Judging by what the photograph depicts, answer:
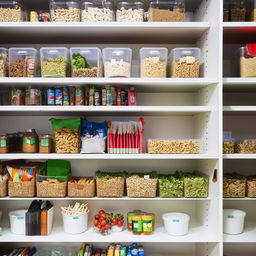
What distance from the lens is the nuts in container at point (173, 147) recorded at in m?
1.92

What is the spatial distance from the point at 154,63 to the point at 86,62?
494mm

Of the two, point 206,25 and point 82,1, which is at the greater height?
point 82,1

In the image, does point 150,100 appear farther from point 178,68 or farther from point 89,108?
point 89,108

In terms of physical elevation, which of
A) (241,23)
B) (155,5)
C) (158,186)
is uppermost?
(155,5)

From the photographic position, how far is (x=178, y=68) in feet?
6.26

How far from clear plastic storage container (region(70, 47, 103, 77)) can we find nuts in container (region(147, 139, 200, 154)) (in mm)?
654

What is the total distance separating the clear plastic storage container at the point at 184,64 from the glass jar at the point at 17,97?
1125 millimetres

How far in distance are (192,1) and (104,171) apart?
61.0 inches

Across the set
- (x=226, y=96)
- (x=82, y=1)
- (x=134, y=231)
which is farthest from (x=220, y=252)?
(x=82, y=1)

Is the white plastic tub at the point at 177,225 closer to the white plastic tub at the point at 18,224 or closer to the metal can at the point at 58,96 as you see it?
the white plastic tub at the point at 18,224

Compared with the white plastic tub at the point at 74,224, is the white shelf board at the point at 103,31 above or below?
above

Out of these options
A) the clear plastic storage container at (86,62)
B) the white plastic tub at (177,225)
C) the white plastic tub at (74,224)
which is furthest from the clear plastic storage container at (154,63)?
the white plastic tub at (74,224)

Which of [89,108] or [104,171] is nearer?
[89,108]

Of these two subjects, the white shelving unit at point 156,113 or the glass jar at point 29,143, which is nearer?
the white shelving unit at point 156,113
